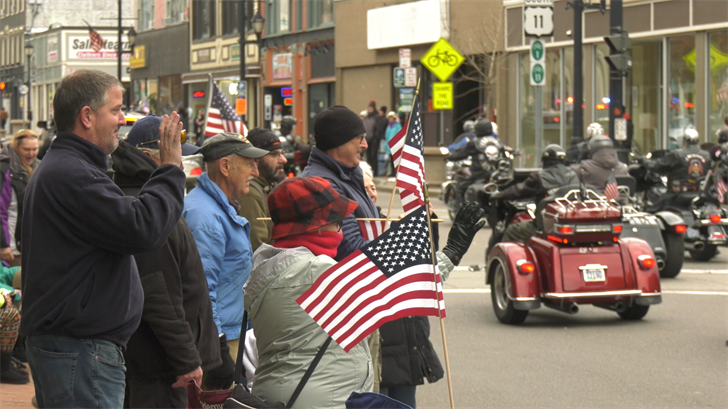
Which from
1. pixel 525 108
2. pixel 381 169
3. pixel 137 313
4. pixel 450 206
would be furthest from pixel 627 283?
pixel 381 169

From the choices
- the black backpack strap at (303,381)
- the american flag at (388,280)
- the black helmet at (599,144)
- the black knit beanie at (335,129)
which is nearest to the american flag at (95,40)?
the black helmet at (599,144)

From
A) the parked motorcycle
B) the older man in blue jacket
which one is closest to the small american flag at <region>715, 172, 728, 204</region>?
the parked motorcycle

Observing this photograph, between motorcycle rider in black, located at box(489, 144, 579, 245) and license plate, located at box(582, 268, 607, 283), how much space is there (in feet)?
3.67

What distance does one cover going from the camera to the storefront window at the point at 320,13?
1614 inches

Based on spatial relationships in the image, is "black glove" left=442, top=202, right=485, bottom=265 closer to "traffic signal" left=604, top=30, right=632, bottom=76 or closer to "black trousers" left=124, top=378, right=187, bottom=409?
"black trousers" left=124, top=378, right=187, bottom=409

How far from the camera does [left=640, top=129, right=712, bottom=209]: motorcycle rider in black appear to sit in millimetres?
15484

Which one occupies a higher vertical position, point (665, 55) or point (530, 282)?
point (665, 55)

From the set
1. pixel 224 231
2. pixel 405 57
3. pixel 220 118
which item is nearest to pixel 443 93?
pixel 405 57

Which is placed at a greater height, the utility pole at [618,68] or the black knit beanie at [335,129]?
the utility pole at [618,68]

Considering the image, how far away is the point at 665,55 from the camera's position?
25547mm

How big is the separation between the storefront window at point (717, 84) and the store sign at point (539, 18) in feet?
13.5

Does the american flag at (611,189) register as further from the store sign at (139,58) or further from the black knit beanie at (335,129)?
the store sign at (139,58)

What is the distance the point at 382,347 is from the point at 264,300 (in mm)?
1458

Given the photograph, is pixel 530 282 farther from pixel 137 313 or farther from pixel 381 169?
pixel 381 169
